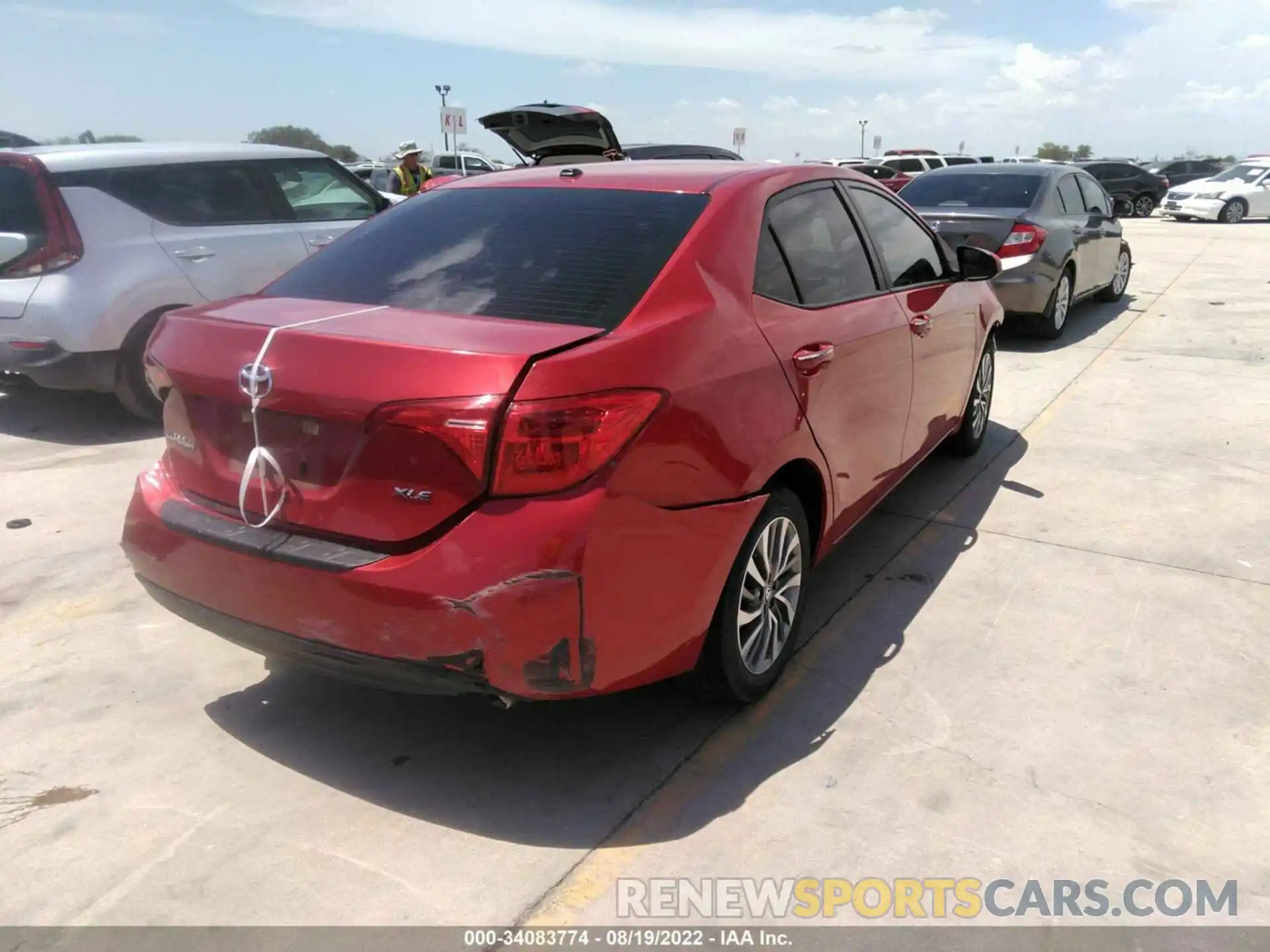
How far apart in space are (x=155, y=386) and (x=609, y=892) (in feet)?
6.62

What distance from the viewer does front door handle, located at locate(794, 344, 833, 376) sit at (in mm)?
3227

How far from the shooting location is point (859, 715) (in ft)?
10.6

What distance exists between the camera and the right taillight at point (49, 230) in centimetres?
607

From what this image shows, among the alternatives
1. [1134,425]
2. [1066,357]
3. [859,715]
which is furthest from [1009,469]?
A: [1066,357]

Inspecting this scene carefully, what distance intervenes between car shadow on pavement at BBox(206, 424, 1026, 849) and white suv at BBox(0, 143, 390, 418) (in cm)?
376

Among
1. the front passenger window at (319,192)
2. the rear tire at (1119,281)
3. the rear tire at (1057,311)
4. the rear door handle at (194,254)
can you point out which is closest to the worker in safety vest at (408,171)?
the front passenger window at (319,192)

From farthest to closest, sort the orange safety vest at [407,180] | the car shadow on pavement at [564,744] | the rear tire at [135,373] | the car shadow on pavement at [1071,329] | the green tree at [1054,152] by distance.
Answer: the green tree at [1054,152], the orange safety vest at [407,180], the car shadow on pavement at [1071,329], the rear tire at [135,373], the car shadow on pavement at [564,744]

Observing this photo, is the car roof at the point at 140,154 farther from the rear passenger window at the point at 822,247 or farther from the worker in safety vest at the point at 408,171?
the rear passenger window at the point at 822,247

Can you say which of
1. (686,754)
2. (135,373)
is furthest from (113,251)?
(686,754)

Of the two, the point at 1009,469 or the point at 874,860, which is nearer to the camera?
the point at 874,860

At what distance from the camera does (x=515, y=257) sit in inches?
121

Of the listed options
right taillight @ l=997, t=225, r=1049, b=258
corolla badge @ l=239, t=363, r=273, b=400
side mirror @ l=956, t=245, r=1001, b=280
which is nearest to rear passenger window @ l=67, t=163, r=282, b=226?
corolla badge @ l=239, t=363, r=273, b=400

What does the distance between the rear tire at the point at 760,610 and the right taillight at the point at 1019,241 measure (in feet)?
20.6
